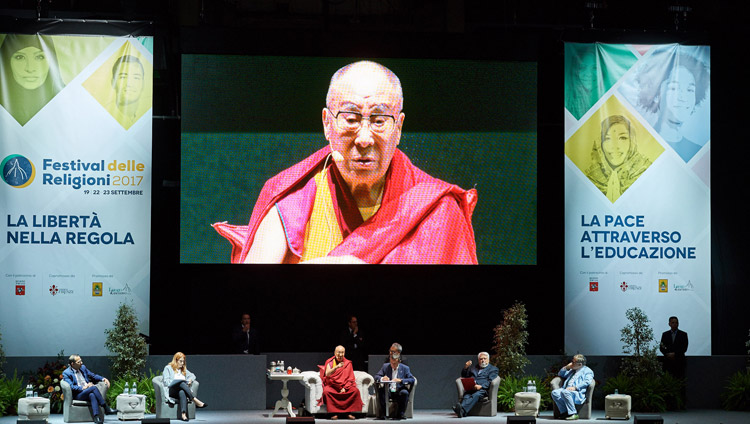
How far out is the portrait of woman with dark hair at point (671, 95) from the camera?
1486 centimetres

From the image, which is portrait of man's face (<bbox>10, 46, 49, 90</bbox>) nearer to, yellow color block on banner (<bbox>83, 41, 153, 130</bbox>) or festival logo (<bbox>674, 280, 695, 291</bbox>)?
Answer: yellow color block on banner (<bbox>83, 41, 153, 130</bbox>)

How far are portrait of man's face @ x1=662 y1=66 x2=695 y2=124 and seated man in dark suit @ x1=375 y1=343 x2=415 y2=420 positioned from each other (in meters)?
5.61

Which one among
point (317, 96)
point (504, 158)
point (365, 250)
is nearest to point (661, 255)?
point (504, 158)

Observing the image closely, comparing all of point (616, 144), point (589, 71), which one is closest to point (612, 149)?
point (616, 144)

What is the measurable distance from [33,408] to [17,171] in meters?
3.59

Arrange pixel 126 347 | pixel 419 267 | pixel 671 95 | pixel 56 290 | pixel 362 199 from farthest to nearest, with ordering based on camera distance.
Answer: pixel 419 267 < pixel 671 95 < pixel 362 199 < pixel 56 290 < pixel 126 347

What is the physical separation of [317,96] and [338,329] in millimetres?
3487

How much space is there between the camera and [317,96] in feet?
46.6

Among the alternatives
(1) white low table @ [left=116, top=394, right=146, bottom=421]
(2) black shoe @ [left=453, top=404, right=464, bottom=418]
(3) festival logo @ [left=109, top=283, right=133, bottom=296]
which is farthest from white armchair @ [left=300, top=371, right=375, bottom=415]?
(3) festival logo @ [left=109, top=283, right=133, bottom=296]

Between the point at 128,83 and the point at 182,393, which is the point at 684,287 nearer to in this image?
the point at 182,393

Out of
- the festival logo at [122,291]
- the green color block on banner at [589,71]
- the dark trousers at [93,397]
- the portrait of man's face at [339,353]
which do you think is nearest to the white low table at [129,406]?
the dark trousers at [93,397]

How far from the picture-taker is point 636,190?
14.8 m

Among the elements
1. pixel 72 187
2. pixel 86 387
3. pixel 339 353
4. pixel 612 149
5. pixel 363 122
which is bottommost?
pixel 86 387

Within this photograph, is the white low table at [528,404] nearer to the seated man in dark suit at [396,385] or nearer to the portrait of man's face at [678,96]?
the seated man in dark suit at [396,385]
